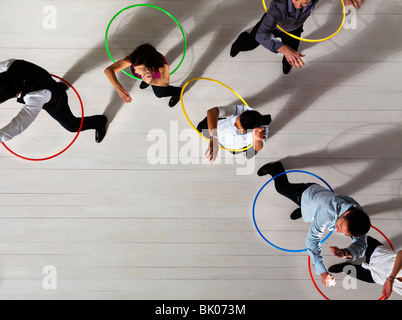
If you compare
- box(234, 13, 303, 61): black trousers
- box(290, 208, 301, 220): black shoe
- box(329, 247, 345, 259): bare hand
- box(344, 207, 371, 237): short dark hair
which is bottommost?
box(329, 247, 345, 259): bare hand

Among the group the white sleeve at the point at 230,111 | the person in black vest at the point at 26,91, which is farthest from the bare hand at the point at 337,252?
the person in black vest at the point at 26,91

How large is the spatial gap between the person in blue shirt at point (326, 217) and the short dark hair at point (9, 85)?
263 cm

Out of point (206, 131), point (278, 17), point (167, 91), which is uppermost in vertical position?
point (278, 17)

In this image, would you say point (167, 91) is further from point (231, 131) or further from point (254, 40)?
point (254, 40)

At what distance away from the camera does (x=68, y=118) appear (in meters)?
3.22

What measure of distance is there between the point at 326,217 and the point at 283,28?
195cm

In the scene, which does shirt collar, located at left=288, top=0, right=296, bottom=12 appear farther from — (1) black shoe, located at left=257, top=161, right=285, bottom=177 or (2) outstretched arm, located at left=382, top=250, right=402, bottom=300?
(2) outstretched arm, located at left=382, top=250, right=402, bottom=300

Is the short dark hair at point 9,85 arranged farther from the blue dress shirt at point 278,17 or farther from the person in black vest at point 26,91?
the blue dress shirt at point 278,17

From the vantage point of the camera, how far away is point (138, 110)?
11.8ft

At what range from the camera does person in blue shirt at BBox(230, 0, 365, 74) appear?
9.42 ft

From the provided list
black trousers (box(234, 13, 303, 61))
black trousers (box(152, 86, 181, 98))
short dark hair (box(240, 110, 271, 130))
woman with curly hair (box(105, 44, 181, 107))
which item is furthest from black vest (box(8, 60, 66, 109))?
black trousers (box(234, 13, 303, 61))

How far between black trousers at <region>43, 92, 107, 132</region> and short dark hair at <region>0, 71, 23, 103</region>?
48cm

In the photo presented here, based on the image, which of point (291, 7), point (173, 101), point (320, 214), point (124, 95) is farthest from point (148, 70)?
point (320, 214)
